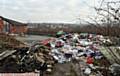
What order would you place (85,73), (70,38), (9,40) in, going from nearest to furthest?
(85,73) → (9,40) → (70,38)

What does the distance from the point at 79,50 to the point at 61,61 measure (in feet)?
7.92

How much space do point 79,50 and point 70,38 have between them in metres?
4.76

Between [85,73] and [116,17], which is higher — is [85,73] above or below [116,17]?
below

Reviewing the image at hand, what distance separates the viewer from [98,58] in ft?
41.5

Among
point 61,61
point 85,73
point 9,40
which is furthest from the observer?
point 9,40

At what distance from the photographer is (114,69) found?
8070 mm

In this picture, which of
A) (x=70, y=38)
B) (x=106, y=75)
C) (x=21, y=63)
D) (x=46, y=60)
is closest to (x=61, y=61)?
(x=46, y=60)

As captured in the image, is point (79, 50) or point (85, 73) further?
point (79, 50)

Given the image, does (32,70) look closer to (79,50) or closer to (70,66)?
(70,66)

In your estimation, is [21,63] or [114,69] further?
[21,63]

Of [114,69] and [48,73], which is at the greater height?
[114,69]

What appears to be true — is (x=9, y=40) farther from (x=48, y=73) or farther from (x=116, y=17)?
(x=116, y=17)

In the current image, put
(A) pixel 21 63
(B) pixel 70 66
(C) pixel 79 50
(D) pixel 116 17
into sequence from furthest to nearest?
(C) pixel 79 50 → (B) pixel 70 66 → (A) pixel 21 63 → (D) pixel 116 17

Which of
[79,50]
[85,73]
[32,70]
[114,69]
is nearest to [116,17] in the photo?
[114,69]
